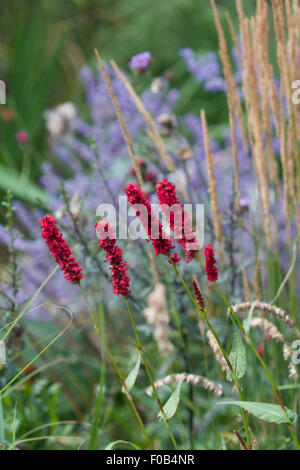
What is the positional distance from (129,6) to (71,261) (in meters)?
1.85

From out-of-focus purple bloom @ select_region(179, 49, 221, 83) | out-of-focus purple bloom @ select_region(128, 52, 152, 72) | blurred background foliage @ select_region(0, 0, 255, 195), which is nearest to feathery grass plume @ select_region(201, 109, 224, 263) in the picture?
out-of-focus purple bloom @ select_region(128, 52, 152, 72)

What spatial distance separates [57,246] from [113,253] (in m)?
0.05

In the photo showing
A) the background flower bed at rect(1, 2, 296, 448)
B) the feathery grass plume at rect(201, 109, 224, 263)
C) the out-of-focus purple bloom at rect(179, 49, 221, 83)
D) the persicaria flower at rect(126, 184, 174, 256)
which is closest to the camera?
the persicaria flower at rect(126, 184, 174, 256)

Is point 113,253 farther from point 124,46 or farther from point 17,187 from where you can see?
point 124,46

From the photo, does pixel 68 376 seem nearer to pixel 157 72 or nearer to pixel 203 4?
pixel 157 72

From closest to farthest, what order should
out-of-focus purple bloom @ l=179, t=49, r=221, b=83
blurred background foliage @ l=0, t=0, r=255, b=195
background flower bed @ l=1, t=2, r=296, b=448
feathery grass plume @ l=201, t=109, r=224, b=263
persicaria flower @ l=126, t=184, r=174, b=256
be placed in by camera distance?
persicaria flower @ l=126, t=184, r=174, b=256 → feathery grass plume @ l=201, t=109, r=224, b=263 → background flower bed @ l=1, t=2, r=296, b=448 → out-of-focus purple bloom @ l=179, t=49, r=221, b=83 → blurred background foliage @ l=0, t=0, r=255, b=195

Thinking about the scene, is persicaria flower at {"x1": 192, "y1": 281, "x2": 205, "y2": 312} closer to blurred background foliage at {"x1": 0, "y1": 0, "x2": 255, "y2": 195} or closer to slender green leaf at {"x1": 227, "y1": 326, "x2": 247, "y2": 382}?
slender green leaf at {"x1": 227, "y1": 326, "x2": 247, "y2": 382}

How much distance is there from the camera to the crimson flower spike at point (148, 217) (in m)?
0.40

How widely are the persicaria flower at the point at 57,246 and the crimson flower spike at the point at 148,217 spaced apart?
7 cm

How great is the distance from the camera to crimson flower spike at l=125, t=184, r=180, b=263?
40cm

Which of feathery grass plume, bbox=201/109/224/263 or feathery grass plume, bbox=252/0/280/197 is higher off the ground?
feathery grass plume, bbox=252/0/280/197

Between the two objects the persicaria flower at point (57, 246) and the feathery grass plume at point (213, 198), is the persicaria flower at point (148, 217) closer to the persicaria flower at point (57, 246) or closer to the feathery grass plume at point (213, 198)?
the persicaria flower at point (57, 246)

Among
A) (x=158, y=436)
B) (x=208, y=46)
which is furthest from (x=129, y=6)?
(x=158, y=436)

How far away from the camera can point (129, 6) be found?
6.70ft
